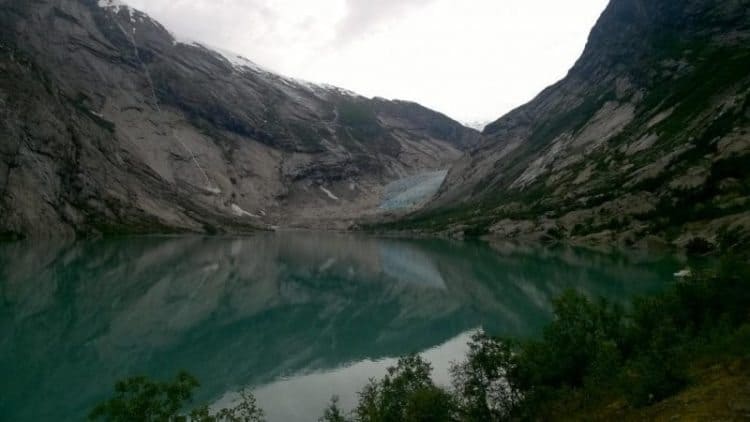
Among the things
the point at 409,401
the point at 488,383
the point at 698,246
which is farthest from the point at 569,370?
→ the point at 698,246

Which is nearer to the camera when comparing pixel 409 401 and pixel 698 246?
pixel 409 401

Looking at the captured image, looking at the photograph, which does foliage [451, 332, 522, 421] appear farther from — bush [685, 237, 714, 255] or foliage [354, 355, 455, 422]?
bush [685, 237, 714, 255]

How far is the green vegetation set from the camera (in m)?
15.1

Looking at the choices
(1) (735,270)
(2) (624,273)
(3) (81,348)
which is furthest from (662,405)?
(2) (624,273)

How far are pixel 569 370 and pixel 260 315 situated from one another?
39.0m

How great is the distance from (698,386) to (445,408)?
23.9ft

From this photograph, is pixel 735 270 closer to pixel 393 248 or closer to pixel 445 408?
pixel 445 408

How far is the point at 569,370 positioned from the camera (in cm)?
1986

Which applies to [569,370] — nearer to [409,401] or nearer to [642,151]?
[409,401]

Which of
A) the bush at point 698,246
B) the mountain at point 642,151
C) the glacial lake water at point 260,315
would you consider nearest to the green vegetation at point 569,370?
the glacial lake water at point 260,315

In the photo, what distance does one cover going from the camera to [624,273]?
58.4 m

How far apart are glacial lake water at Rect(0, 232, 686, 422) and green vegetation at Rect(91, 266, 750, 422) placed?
28.5 feet

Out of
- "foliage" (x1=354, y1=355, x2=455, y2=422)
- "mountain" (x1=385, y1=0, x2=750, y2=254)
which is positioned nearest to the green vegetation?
"foliage" (x1=354, y1=355, x2=455, y2=422)

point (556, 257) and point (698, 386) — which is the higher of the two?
point (698, 386)
